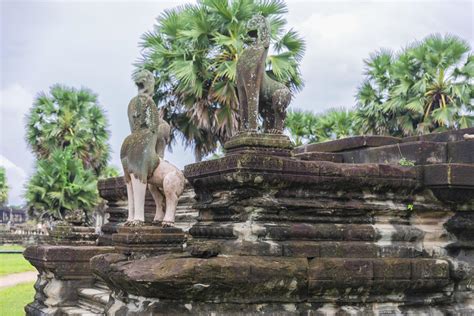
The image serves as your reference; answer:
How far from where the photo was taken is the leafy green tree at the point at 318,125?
26625 mm

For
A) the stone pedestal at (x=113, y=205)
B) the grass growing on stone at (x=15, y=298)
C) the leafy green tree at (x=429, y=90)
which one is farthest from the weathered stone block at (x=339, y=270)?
the leafy green tree at (x=429, y=90)

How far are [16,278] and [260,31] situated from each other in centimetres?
1630

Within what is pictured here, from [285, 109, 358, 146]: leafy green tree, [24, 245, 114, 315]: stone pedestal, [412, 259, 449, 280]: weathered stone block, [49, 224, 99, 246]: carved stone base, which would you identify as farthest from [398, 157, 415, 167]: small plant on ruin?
[285, 109, 358, 146]: leafy green tree

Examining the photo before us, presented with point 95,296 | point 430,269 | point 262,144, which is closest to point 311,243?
point 262,144

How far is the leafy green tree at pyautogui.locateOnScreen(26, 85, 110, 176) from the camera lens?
26.8m

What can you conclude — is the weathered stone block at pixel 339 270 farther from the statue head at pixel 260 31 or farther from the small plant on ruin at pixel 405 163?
the statue head at pixel 260 31

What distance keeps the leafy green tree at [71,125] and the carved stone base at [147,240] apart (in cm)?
2175

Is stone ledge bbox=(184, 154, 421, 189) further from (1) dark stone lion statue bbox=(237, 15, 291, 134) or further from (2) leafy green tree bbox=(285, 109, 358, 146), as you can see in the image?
(2) leafy green tree bbox=(285, 109, 358, 146)

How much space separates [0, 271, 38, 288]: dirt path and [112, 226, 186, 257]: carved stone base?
13.2 m

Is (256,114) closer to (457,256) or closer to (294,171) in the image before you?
(294,171)

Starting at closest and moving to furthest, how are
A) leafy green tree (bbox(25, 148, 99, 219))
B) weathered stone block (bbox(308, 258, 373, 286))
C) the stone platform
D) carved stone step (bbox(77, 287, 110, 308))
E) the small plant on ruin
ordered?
the stone platform
weathered stone block (bbox(308, 258, 373, 286))
the small plant on ruin
carved stone step (bbox(77, 287, 110, 308))
leafy green tree (bbox(25, 148, 99, 219))

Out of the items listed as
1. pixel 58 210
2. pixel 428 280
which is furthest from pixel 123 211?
pixel 58 210

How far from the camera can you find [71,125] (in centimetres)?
2680

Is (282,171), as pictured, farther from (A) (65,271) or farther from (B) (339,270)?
(A) (65,271)
